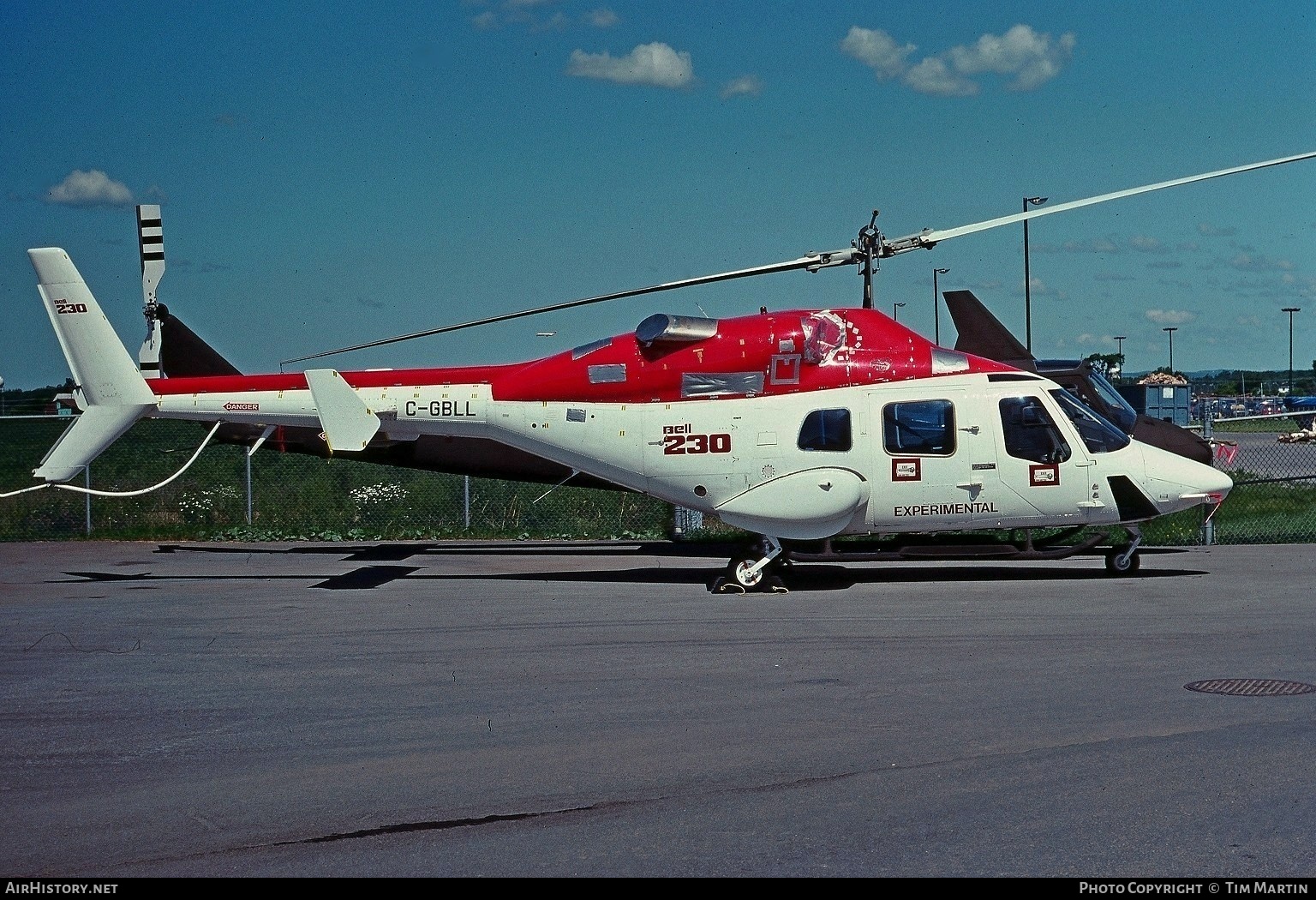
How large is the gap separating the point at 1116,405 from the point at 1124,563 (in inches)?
91.8

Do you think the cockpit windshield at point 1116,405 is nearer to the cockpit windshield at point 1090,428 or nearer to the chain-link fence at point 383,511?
the cockpit windshield at point 1090,428

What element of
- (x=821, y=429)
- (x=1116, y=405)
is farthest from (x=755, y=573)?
(x=1116, y=405)

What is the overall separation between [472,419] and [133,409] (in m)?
4.06

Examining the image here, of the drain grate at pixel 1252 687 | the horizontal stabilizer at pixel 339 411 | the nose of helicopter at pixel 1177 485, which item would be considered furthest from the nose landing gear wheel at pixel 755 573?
the drain grate at pixel 1252 687

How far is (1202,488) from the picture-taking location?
1399 cm

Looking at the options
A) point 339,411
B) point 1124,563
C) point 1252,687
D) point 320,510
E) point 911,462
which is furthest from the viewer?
point 320,510

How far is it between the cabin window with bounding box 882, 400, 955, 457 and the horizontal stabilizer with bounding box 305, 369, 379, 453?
219 inches

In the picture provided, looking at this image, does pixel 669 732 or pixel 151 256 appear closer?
pixel 669 732

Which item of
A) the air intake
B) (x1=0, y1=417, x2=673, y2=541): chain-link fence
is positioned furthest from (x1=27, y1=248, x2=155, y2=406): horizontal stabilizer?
the air intake

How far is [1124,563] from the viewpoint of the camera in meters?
14.6

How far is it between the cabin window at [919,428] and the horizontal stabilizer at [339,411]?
18.2 ft

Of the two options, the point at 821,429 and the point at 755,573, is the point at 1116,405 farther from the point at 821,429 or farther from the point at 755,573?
the point at 755,573

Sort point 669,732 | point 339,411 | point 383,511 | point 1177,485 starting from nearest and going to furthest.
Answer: point 669,732, point 1177,485, point 339,411, point 383,511

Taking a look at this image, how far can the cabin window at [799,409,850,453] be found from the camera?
13.8 meters
